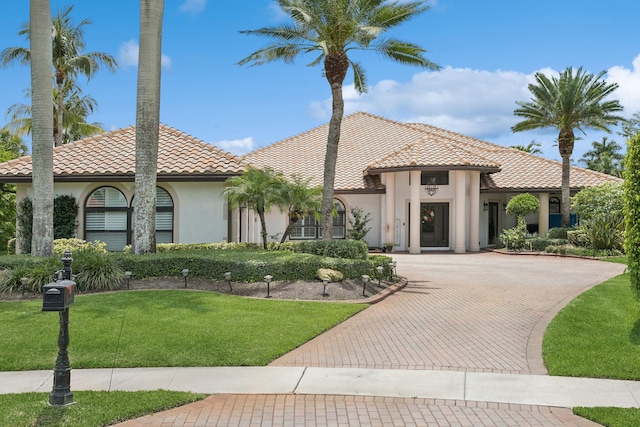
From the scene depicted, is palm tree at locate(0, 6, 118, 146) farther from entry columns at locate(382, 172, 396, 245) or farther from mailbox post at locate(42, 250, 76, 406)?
mailbox post at locate(42, 250, 76, 406)

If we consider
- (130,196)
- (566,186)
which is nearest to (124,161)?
(130,196)

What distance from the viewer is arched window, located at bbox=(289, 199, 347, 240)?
27.9 m

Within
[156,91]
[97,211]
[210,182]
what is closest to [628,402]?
[156,91]

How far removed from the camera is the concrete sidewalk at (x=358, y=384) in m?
6.26

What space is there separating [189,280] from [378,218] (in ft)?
51.5

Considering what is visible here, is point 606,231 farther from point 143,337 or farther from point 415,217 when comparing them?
point 143,337

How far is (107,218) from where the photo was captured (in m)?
19.8

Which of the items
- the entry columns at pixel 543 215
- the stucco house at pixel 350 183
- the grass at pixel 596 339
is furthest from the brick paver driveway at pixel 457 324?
the entry columns at pixel 543 215

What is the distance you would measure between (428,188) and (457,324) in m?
17.3

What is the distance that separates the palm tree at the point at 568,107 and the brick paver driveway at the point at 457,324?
10.8m

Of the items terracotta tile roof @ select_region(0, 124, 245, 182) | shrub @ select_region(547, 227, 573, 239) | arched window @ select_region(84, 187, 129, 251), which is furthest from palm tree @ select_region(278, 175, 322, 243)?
shrub @ select_region(547, 227, 573, 239)

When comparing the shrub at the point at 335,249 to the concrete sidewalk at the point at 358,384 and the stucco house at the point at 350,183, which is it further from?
the concrete sidewalk at the point at 358,384

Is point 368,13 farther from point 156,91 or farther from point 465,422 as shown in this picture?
point 465,422

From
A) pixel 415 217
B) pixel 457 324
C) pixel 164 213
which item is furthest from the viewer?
pixel 415 217
